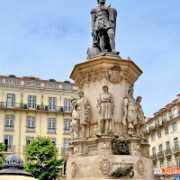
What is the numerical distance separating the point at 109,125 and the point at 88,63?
7.94 feet

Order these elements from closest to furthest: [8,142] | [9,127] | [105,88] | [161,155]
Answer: [105,88] < [8,142] < [9,127] < [161,155]

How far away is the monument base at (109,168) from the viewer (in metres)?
10.6

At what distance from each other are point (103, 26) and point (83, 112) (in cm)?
→ 370

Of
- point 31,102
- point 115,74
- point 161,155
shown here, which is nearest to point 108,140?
point 115,74

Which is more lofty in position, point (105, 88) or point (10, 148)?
point (10, 148)

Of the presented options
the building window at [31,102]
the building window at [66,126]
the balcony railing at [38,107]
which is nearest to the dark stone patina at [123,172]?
the building window at [66,126]

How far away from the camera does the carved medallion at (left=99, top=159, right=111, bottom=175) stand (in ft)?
34.7

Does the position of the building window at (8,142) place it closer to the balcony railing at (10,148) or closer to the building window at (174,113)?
the balcony railing at (10,148)

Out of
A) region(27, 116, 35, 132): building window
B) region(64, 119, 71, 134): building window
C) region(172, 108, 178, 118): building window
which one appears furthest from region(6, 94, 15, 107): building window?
region(172, 108, 178, 118): building window

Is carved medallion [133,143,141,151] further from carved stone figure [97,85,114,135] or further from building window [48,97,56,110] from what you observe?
building window [48,97,56,110]

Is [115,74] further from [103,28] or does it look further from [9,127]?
[9,127]

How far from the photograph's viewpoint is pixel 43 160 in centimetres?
3825

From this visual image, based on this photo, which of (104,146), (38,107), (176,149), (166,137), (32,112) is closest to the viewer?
(104,146)

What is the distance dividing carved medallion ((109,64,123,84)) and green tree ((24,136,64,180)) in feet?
89.1
